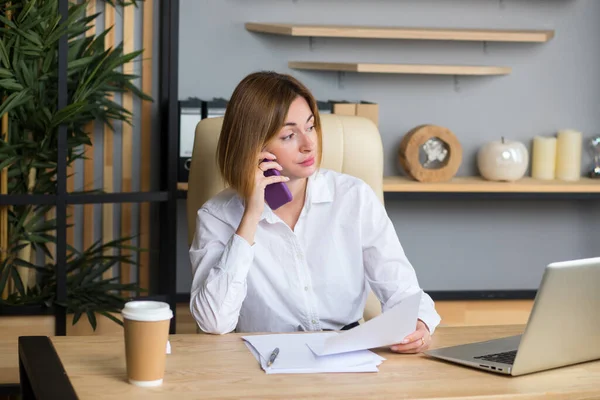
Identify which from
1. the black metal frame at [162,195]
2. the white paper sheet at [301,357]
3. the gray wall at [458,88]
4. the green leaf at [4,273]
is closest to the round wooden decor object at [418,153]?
the gray wall at [458,88]

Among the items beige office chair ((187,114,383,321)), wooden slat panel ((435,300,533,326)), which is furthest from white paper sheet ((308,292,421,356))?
wooden slat panel ((435,300,533,326))

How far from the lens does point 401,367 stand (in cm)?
152

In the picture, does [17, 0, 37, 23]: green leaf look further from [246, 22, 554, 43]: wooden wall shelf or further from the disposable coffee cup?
the disposable coffee cup

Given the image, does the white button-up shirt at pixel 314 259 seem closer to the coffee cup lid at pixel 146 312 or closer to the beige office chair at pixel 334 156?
the beige office chair at pixel 334 156

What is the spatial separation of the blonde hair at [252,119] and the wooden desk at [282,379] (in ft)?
1.78

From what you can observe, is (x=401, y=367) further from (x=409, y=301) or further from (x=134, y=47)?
(x=134, y=47)

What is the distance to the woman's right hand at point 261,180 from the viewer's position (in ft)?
6.49

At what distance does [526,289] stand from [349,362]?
2654 millimetres

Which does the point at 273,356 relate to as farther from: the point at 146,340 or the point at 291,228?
the point at 291,228

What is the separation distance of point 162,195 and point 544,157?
1645 mm

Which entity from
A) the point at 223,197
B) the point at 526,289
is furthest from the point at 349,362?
the point at 526,289

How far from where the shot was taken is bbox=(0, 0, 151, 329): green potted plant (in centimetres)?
299

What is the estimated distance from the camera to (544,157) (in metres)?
3.79

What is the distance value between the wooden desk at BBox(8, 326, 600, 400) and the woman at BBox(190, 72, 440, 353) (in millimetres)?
411
